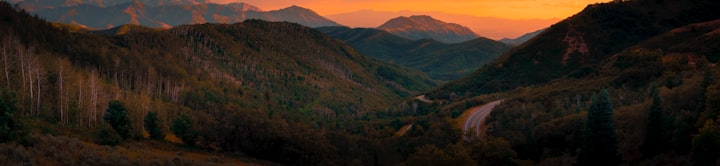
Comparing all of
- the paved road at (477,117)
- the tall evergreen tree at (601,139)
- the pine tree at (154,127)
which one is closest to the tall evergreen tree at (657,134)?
the tall evergreen tree at (601,139)

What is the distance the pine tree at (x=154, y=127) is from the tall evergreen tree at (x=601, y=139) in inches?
3722

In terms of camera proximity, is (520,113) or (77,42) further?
(77,42)

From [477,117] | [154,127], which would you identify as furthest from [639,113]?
[154,127]

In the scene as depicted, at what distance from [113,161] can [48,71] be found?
3348 inches

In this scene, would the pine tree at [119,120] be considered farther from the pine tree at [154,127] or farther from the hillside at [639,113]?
the hillside at [639,113]

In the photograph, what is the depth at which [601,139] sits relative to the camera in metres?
65.7

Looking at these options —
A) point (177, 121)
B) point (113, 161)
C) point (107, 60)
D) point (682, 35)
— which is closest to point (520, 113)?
point (177, 121)

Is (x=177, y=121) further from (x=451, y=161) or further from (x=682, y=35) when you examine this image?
(x=682, y=35)

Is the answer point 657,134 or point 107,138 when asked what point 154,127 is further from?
point 657,134

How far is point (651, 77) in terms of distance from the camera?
129000mm

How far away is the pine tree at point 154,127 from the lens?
117000mm

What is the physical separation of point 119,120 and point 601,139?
9405 cm

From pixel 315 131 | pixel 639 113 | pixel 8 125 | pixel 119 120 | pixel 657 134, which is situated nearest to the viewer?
pixel 657 134

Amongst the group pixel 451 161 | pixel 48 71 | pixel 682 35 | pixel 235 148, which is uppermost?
pixel 682 35
